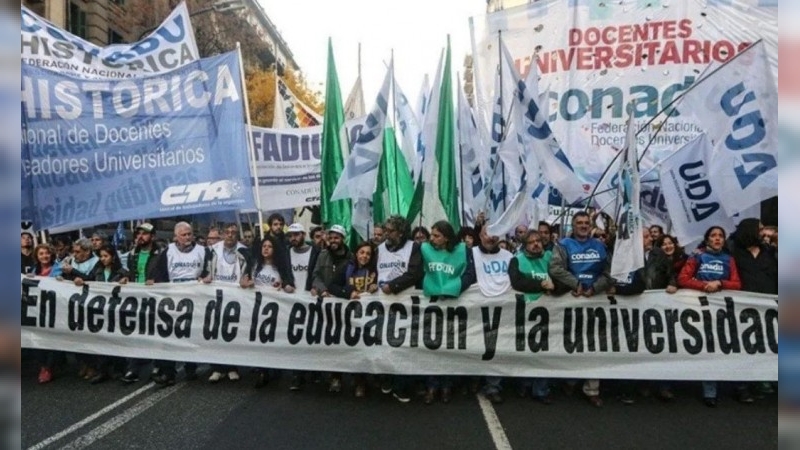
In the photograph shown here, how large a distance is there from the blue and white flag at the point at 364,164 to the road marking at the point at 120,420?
10.3 ft

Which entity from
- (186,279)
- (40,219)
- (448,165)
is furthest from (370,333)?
(40,219)

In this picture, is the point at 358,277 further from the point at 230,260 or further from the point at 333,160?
the point at 333,160

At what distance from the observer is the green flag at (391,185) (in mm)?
9234

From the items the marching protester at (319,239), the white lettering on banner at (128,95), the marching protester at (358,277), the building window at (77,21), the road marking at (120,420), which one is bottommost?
the road marking at (120,420)

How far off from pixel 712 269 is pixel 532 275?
1785 millimetres

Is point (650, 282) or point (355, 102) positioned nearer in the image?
point (650, 282)

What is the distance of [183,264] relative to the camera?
23.6ft

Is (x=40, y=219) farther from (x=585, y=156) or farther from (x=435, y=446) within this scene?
(x=585, y=156)

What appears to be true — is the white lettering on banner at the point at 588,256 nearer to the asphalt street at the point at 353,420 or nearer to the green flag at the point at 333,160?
the asphalt street at the point at 353,420

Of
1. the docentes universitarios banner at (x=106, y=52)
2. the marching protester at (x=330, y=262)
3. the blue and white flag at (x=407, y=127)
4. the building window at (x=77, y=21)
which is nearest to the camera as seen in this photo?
the marching protester at (x=330, y=262)

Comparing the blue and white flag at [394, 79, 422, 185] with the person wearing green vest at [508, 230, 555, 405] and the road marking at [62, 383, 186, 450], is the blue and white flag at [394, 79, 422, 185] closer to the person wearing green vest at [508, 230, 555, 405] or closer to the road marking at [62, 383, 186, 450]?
the person wearing green vest at [508, 230, 555, 405]

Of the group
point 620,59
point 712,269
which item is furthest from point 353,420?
point 620,59

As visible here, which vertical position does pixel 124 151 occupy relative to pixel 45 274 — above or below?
above

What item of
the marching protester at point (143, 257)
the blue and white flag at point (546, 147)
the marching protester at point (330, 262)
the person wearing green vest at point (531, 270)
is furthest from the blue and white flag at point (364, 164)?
the person wearing green vest at point (531, 270)
